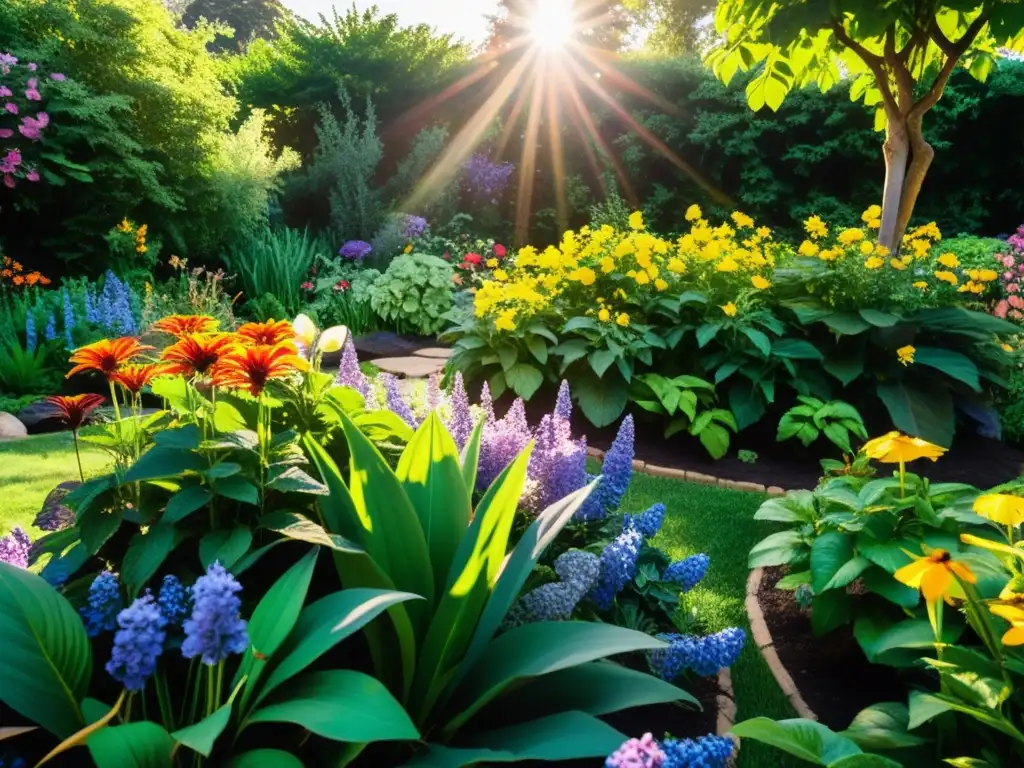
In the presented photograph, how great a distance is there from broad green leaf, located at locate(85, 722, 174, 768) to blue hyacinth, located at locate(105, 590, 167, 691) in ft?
0.21

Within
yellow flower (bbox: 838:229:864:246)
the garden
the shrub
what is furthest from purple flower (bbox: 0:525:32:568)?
the shrub

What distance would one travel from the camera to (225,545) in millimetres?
1311

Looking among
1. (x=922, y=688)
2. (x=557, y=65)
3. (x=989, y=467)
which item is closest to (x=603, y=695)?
(x=922, y=688)

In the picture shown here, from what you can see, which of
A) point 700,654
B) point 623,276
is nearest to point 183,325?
point 700,654

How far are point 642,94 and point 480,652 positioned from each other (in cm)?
1158

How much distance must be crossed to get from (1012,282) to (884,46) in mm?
2435

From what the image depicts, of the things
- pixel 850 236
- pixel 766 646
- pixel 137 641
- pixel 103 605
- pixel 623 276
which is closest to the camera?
pixel 137 641

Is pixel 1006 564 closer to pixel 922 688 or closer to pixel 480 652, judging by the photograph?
pixel 922 688

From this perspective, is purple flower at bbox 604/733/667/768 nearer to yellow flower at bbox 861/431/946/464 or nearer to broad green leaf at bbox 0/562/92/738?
broad green leaf at bbox 0/562/92/738

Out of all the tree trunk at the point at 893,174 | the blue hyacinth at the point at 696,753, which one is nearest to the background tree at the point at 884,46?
the tree trunk at the point at 893,174

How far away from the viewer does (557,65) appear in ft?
41.2

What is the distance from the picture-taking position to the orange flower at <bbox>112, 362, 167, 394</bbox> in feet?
4.75

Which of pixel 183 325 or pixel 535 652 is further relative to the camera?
pixel 183 325

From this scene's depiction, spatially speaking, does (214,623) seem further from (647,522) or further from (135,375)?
(647,522)
